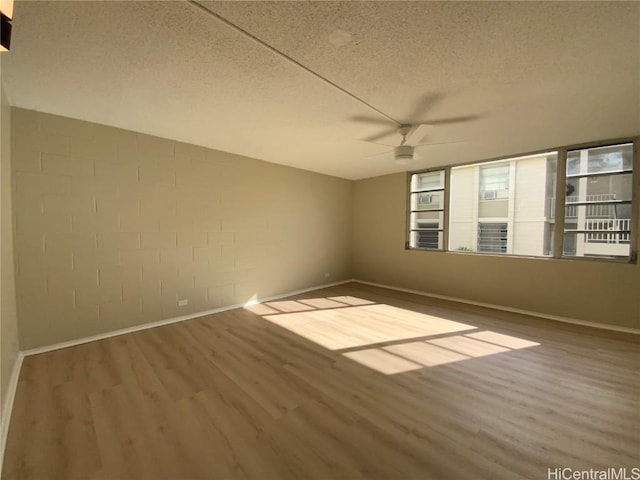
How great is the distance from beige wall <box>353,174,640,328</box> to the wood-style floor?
1.73 feet

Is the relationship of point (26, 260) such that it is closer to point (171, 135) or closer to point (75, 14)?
point (171, 135)

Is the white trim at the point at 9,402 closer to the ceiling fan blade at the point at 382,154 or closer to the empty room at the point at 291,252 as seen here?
the empty room at the point at 291,252

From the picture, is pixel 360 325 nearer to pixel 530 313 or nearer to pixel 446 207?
pixel 530 313

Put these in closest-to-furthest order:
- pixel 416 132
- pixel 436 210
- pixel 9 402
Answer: pixel 9 402
pixel 416 132
pixel 436 210

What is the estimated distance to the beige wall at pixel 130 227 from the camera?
2697 millimetres

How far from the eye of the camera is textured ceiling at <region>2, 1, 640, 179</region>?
147 centimetres

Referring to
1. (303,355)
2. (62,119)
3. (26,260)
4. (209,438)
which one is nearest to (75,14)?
(62,119)

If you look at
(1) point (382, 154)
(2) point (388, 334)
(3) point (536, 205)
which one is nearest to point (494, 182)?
(3) point (536, 205)

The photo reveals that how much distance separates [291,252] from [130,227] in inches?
107

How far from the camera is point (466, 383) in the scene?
7.30 ft

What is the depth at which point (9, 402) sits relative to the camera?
190 cm

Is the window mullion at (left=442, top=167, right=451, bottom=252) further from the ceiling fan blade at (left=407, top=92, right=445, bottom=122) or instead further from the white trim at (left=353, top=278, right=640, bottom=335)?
the ceiling fan blade at (left=407, top=92, right=445, bottom=122)

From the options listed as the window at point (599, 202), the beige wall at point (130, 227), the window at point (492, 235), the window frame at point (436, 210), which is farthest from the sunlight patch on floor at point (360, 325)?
the window at point (492, 235)

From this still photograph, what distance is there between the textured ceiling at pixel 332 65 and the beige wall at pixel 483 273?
1.97 m
